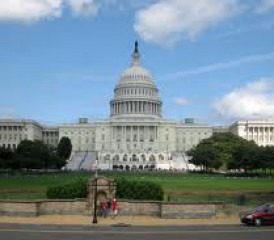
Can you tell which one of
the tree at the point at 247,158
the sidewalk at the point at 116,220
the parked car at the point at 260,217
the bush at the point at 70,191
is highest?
the tree at the point at 247,158

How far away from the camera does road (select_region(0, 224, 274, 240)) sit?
111 feet

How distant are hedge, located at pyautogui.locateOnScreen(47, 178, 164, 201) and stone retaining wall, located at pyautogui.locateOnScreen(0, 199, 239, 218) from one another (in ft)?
6.34

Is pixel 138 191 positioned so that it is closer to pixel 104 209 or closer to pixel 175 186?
pixel 104 209

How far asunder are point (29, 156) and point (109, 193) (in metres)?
115

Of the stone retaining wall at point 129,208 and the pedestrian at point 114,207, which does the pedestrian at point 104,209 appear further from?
the stone retaining wall at point 129,208

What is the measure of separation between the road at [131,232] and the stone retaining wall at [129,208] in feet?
18.0

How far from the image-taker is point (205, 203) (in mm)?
47188

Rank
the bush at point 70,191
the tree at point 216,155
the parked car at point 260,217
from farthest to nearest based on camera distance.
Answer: the tree at point 216,155, the bush at point 70,191, the parked car at point 260,217

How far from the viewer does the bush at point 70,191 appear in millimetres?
50844

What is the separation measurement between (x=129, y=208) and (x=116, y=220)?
10.7 feet

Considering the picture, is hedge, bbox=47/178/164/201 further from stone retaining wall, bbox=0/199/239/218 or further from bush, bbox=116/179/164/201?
stone retaining wall, bbox=0/199/239/218

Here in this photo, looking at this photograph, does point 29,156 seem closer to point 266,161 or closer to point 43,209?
point 266,161

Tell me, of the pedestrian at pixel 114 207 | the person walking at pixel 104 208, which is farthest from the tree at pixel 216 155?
the person walking at pixel 104 208

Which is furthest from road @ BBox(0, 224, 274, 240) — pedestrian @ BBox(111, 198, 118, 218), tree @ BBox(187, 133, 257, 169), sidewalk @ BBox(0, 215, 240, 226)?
tree @ BBox(187, 133, 257, 169)
